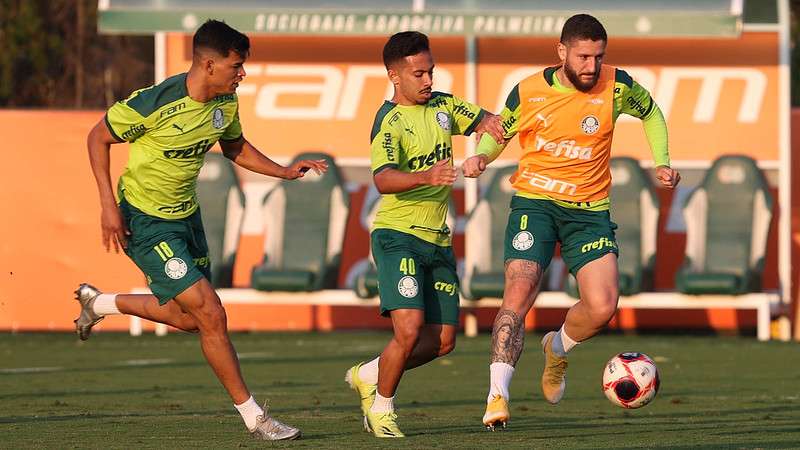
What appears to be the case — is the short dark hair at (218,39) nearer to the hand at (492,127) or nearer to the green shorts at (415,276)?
the green shorts at (415,276)

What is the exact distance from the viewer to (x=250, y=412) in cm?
913

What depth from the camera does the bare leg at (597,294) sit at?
9930 millimetres

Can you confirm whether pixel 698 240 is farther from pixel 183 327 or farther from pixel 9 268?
pixel 183 327

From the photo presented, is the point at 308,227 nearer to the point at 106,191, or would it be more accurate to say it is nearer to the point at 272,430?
the point at 106,191

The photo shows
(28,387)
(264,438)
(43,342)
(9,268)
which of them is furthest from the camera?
(9,268)

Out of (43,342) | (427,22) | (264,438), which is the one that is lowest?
(43,342)

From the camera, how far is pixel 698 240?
715 inches

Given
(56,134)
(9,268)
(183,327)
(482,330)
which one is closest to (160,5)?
(56,134)

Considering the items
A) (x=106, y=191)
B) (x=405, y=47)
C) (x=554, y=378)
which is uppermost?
(x=405, y=47)

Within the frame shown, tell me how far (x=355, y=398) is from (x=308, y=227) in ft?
21.9

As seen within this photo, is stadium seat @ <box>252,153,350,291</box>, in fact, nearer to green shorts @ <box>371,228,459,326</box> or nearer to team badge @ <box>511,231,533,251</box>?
team badge @ <box>511,231,533,251</box>

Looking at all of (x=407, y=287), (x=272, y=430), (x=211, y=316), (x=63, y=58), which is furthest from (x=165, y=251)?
(x=63, y=58)

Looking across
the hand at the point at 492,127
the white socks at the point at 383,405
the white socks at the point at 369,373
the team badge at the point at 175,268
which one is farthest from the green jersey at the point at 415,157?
the team badge at the point at 175,268

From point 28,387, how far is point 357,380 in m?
3.65
